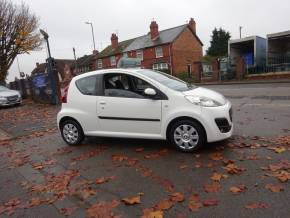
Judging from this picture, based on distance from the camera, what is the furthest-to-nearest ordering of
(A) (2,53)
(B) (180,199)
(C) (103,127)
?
(A) (2,53), (C) (103,127), (B) (180,199)

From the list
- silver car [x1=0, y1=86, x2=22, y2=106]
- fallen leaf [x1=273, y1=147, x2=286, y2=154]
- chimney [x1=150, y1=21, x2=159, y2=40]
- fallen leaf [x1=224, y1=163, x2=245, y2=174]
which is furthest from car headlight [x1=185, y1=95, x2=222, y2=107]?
chimney [x1=150, y1=21, x2=159, y2=40]

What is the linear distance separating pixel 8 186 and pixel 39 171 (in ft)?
2.11

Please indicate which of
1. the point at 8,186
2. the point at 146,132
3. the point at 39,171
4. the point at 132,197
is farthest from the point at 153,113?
the point at 8,186

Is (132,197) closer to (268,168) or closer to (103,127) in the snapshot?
(268,168)

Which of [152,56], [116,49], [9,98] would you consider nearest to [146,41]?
[152,56]

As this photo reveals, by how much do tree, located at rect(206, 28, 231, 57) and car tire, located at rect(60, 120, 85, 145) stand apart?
161 feet

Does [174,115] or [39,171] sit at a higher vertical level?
[174,115]

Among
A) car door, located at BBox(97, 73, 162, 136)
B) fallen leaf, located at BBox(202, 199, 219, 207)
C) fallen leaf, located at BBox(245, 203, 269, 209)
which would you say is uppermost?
car door, located at BBox(97, 73, 162, 136)

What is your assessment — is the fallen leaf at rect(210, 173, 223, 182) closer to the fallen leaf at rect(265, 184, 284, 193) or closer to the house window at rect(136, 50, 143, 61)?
the fallen leaf at rect(265, 184, 284, 193)

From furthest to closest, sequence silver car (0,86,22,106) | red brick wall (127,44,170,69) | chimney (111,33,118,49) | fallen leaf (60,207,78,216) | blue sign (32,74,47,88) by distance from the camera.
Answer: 1. chimney (111,33,118,49)
2. red brick wall (127,44,170,69)
3. silver car (0,86,22,106)
4. blue sign (32,74,47,88)
5. fallen leaf (60,207,78,216)

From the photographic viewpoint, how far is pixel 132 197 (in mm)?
3949

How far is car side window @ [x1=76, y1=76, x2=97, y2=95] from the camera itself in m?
6.30

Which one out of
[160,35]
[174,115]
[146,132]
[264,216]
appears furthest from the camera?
[160,35]

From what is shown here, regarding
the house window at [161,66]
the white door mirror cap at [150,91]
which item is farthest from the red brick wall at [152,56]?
the white door mirror cap at [150,91]
